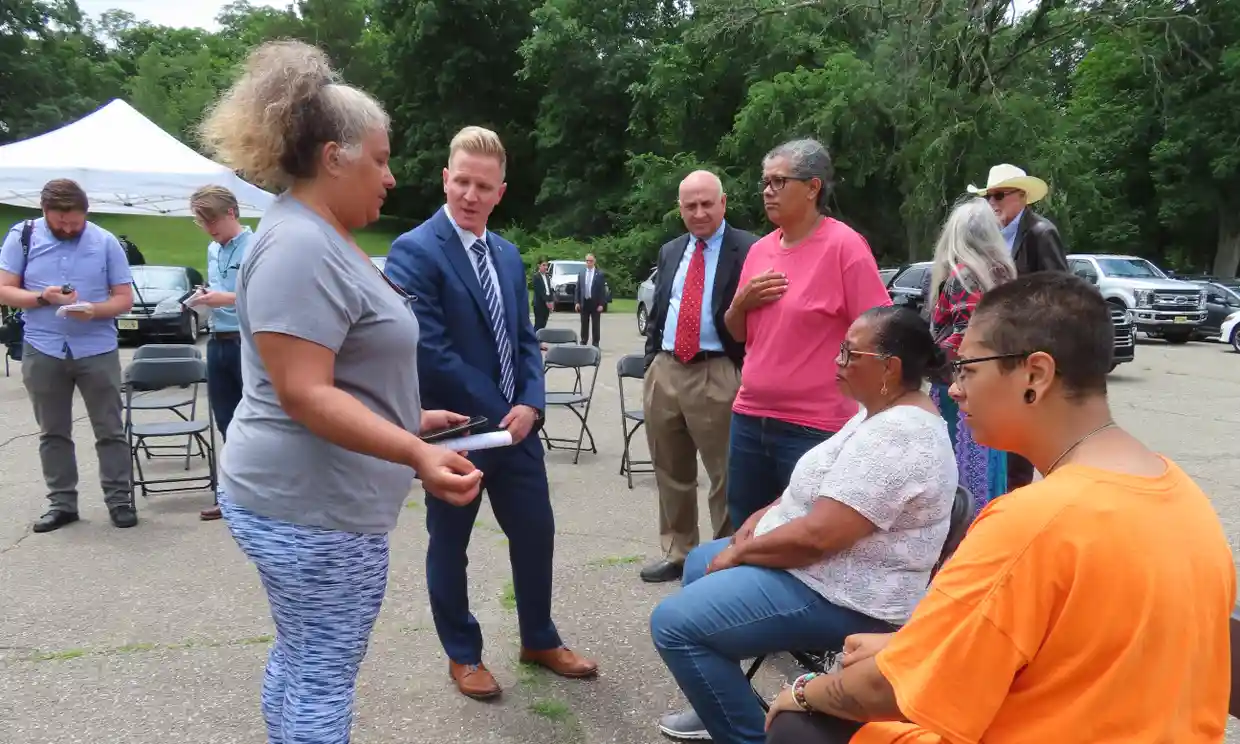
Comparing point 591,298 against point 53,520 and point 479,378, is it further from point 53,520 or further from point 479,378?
point 479,378

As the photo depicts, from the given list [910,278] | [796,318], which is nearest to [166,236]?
[910,278]

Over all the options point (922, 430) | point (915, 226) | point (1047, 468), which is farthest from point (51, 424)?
point (915, 226)

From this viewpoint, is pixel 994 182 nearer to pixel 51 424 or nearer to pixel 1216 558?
pixel 1216 558

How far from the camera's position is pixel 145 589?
408 cm

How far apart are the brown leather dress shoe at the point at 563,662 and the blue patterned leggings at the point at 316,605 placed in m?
1.30

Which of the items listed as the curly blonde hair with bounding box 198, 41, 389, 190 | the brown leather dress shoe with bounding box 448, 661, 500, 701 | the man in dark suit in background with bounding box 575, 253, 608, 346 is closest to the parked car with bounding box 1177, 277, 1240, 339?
the man in dark suit in background with bounding box 575, 253, 608, 346

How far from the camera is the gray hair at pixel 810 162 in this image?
329 cm

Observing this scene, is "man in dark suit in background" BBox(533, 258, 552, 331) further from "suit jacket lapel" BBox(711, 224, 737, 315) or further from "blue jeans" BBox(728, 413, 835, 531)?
"blue jeans" BBox(728, 413, 835, 531)

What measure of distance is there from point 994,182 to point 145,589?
4639 millimetres

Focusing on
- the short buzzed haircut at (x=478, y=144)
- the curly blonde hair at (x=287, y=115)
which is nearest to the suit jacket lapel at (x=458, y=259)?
the short buzzed haircut at (x=478, y=144)

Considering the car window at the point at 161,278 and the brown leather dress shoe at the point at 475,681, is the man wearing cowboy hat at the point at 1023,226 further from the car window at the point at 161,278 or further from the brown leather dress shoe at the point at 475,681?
the car window at the point at 161,278

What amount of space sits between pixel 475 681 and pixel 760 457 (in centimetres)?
134

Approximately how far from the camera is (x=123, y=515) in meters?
4.97

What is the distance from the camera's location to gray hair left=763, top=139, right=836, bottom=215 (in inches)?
130
